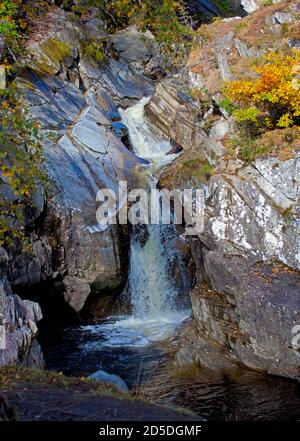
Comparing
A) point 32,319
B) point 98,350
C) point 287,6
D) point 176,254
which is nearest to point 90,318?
point 98,350

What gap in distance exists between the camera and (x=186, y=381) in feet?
40.5

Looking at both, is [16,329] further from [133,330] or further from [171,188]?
[171,188]

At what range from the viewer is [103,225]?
17.3 meters

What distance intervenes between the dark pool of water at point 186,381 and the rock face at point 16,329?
1.95m

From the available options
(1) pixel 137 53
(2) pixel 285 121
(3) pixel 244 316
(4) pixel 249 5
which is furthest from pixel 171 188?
(4) pixel 249 5

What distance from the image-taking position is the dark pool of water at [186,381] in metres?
10.7

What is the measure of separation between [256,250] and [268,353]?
9.28 feet

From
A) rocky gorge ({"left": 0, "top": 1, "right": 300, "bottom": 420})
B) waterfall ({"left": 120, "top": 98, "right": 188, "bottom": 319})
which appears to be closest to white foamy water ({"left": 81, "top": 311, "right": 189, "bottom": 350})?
waterfall ({"left": 120, "top": 98, "right": 188, "bottom": 319})

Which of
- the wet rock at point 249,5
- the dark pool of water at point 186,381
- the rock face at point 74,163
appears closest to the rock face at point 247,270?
the dark pool of water at point 186,381

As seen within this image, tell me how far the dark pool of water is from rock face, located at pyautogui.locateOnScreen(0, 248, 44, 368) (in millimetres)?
1945

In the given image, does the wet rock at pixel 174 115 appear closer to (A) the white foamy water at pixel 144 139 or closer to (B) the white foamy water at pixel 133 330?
(A) the white foamy water at pixel 144 139

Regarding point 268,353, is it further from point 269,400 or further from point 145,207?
point 145,207

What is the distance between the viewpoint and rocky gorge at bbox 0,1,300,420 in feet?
40.8

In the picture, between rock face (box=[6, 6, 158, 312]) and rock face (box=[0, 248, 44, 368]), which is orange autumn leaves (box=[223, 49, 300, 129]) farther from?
rock face (box=[0, 248, 44, 368])
